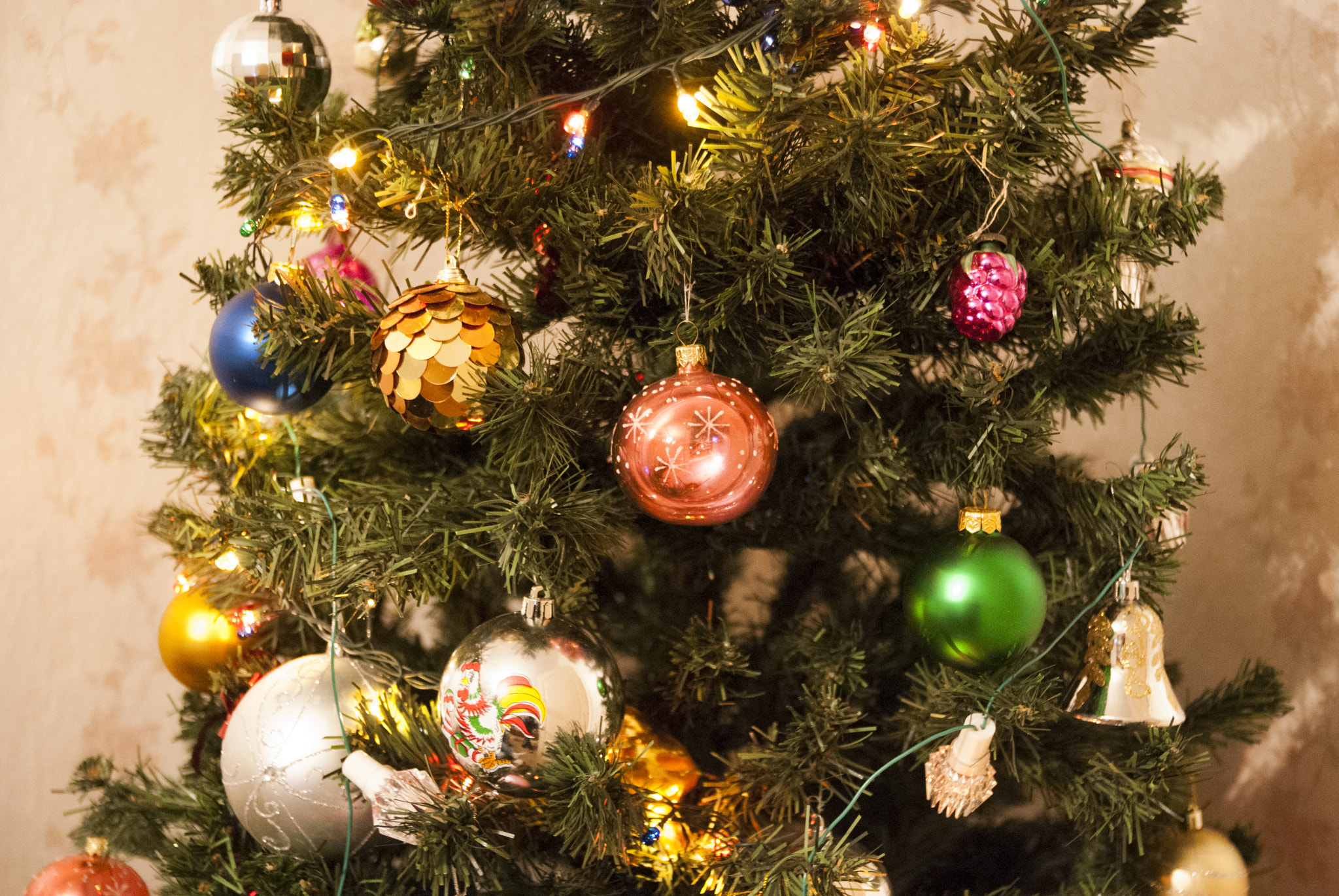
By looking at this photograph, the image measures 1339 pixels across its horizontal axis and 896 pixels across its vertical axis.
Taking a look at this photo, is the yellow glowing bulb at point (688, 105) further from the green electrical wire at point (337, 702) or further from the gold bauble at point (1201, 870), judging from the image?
the gold bauble at point (1201, 870)

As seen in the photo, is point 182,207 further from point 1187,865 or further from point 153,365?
point 1187,865

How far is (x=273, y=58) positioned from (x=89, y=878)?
0.66 m

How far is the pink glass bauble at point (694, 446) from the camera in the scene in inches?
20.5

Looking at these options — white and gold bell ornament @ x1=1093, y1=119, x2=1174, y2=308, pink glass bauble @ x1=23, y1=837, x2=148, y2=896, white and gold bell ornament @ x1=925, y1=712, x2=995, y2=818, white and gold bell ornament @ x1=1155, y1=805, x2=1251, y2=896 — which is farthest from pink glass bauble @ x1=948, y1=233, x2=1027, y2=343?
pink glass bauble @ x1=23, y1=837, x2=148, y2=896

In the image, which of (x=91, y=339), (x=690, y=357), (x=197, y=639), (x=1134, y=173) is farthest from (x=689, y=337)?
(x=91, y=339)

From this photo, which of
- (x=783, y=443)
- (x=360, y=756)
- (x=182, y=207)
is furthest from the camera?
(x=182, y=207)

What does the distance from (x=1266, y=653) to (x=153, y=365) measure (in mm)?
1339

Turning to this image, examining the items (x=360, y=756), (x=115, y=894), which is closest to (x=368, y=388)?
(x=360, y=756)

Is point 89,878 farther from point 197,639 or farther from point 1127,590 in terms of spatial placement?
point 1127,590

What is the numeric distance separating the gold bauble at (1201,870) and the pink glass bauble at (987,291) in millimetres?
468

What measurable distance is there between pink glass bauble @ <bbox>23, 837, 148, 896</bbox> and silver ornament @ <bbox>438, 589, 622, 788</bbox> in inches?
15.1

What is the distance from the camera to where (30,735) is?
1177 millimetres

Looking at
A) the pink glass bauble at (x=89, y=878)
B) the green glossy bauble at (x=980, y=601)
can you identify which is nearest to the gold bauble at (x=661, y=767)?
the green glossy bauble at (x=980, y=601)

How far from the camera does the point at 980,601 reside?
59cm
